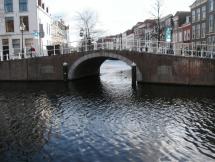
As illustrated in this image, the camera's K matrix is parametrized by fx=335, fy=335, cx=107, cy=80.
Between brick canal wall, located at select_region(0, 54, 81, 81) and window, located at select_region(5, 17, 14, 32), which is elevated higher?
window, located at select_region(5, 17, 14, 32)

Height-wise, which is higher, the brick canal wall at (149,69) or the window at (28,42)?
the window at (28,42)

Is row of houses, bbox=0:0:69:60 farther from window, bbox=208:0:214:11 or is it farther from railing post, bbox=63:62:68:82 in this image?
window, bbox=208:0:214:11

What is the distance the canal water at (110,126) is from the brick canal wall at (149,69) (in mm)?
1522

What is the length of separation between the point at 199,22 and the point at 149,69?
869 inches

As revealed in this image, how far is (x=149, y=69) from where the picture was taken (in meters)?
27.5

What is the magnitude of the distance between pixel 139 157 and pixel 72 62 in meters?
21.1

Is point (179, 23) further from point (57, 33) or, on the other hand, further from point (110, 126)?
point (110, 126)

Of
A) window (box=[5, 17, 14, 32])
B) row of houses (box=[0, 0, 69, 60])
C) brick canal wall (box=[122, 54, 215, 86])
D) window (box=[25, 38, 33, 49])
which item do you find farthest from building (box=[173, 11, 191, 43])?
brick canal wall (box=[122, 54, 215, 86])

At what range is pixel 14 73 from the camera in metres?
32.0

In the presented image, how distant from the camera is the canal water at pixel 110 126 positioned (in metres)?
11.0

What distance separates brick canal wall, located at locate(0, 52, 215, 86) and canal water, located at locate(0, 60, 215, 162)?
4.99 feet

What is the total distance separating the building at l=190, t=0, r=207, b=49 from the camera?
44.1 metres

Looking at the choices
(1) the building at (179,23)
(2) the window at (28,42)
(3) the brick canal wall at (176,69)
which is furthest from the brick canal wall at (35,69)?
(1) the building at (179,23)

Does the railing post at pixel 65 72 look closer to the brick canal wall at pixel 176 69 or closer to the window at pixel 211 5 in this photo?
the brick canal wall at pixel 176 69
